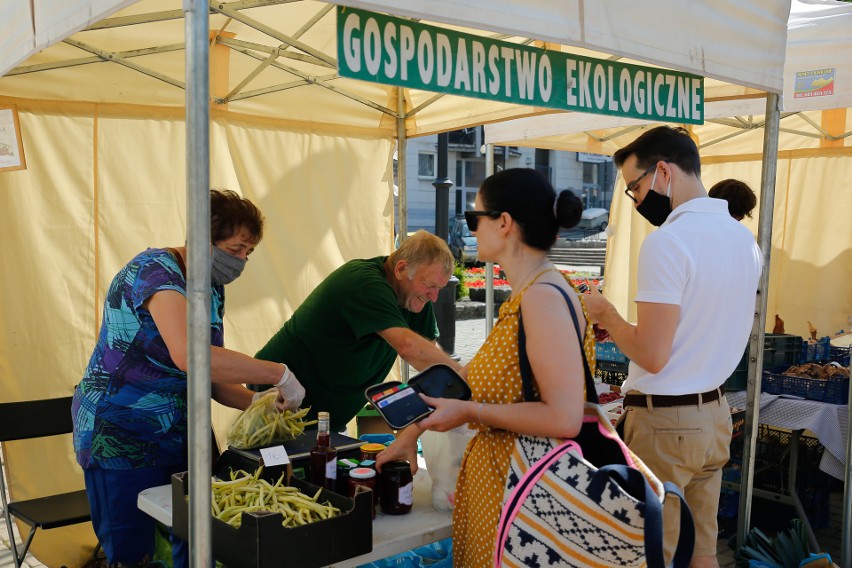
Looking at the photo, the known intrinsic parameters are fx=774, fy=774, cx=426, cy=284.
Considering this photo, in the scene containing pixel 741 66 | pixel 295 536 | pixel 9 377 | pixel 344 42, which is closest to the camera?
pixel 295 536

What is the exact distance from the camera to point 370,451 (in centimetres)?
250

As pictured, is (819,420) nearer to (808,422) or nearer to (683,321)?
(808,422)

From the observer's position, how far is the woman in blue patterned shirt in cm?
259

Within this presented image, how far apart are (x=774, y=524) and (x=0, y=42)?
Result: 469 cm

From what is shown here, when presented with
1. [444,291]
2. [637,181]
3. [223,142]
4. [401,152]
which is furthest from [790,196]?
[637,181]

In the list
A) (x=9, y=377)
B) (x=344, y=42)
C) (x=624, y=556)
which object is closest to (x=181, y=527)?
(x=624, y=556)

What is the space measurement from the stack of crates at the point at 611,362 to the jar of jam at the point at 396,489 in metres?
2.76

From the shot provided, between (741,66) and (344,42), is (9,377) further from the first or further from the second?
(741,66)

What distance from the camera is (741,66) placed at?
9.55ft

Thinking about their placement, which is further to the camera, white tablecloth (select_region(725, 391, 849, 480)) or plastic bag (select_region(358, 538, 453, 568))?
white tablecloth (select_region(725, 391, 849, 480))

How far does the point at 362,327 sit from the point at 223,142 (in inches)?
82.2

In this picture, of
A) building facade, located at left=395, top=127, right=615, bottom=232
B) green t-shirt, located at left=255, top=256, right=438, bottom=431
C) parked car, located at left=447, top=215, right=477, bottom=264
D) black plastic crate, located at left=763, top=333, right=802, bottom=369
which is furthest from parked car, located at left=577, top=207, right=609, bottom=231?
green t-shirt, located at left=255, top=256, right=438, bottom=431

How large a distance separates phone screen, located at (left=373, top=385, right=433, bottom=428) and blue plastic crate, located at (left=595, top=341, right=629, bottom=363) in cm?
309

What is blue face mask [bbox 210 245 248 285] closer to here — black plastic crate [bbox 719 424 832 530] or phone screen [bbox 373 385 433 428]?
phone screen [bbox 373 385 433 428]
